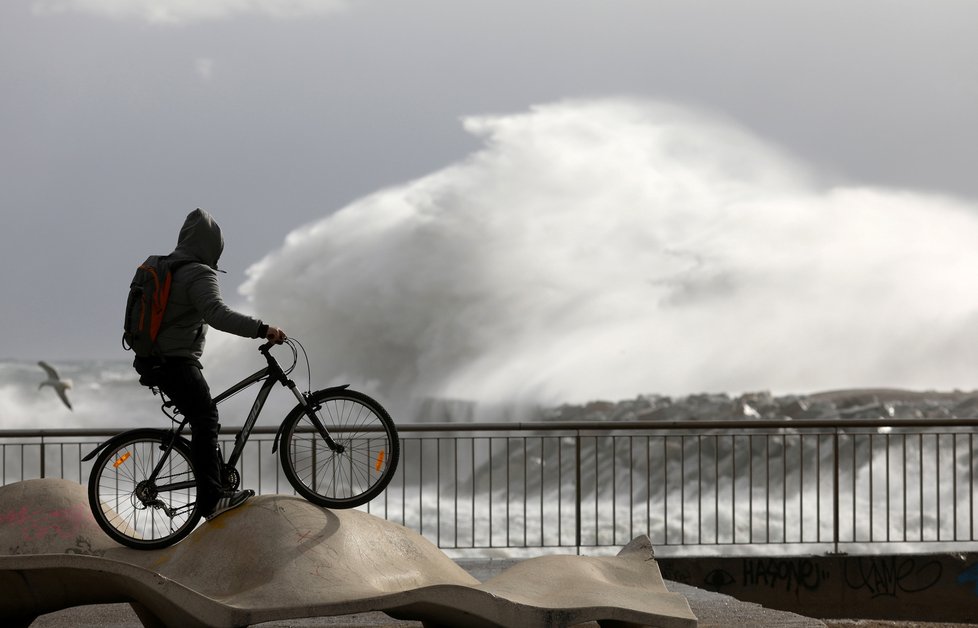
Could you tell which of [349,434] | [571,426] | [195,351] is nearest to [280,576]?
[349,434]

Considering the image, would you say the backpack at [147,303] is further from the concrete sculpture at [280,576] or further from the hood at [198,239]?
the concrete sculpture at [280,576]

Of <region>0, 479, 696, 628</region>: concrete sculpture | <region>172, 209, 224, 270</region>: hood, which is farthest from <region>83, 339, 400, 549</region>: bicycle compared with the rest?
<region>172, 209, 224, 270</region>: hood

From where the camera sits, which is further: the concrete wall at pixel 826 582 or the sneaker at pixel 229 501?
the concrete wall at pixel 826 582

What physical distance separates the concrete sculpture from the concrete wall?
428 centimetres

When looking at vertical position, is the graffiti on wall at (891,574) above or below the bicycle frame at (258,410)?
below

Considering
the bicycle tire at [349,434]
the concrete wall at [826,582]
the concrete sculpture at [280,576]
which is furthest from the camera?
the concrete wall at [826,582]

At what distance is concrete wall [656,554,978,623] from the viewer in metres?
10.4

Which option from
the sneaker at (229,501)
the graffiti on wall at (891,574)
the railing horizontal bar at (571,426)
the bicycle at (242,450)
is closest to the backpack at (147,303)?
the bicycle at (242,450)

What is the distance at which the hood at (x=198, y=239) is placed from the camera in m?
5.98

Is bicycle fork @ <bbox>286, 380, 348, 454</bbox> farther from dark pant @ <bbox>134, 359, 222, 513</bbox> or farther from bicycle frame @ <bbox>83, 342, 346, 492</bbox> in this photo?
dark pant @ <bbox>134, 359, 222, 513</bbox>

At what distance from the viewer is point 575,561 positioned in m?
6.40

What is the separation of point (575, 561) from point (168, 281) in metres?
2.72

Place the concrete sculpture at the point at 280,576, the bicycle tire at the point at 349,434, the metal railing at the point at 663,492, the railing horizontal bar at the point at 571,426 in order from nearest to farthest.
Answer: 1. the concrete sculpture at the point at 280,576
2. the bicycle tire at the point at 349,434
3. the railing horizontal bar at the point at 571,426
4. the metal railing at the point at 663,492

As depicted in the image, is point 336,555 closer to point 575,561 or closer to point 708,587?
point 575,561
